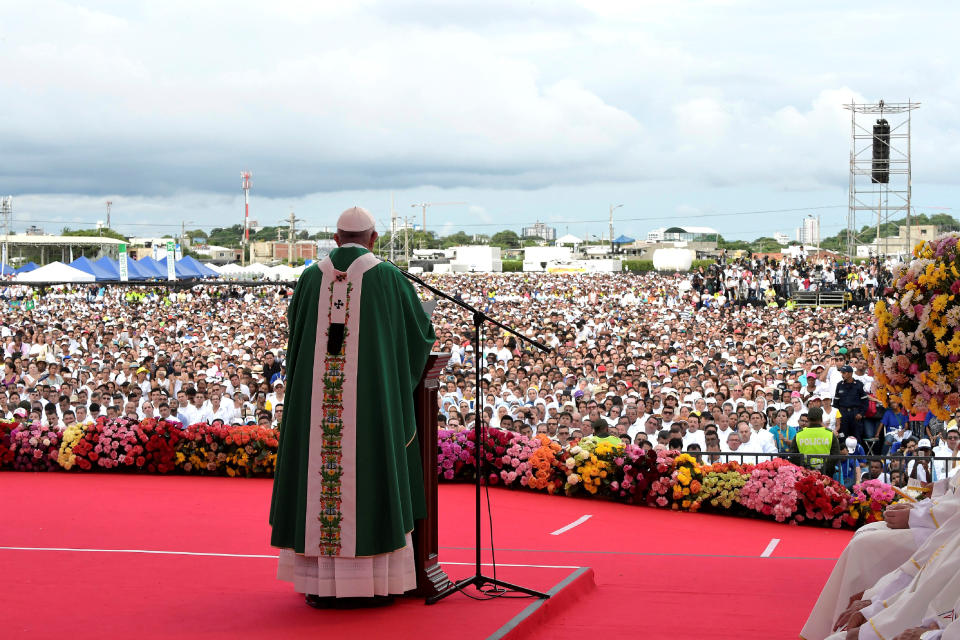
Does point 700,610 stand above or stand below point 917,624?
below

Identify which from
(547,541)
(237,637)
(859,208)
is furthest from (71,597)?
(859,208)

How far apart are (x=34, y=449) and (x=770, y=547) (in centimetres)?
657

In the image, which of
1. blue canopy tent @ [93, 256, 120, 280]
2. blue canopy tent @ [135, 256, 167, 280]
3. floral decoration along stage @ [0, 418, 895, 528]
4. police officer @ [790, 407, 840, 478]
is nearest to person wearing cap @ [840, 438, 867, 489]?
police officer @ [790, 407, 840, 478]

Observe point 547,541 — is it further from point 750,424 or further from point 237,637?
point 750,424

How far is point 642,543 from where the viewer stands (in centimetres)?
696

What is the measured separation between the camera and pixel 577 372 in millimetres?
15406

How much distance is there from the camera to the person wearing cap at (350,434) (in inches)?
164

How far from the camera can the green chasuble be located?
4.17m

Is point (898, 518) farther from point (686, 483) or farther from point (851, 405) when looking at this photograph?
point (851, 405)

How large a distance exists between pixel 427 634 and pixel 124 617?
1.30 meters

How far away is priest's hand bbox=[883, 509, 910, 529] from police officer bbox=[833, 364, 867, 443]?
8125mm

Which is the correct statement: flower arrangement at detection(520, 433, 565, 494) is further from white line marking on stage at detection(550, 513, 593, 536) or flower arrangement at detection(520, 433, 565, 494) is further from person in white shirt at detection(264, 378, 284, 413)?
person in white shirt at detection(264, 378, 284, 413)

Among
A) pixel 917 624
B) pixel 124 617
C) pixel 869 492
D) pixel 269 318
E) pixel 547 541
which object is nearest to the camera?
pixel 917 624

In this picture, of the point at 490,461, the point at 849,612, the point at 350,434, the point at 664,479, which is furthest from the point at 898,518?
the point at 490,461
